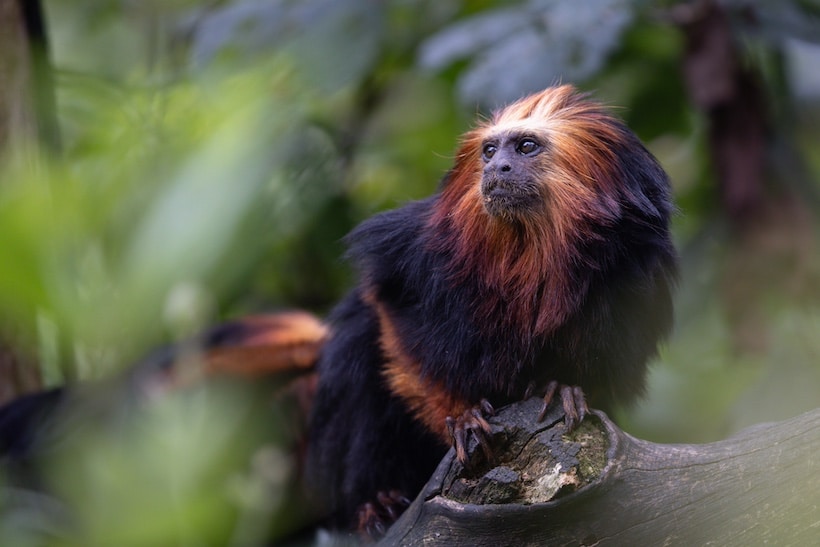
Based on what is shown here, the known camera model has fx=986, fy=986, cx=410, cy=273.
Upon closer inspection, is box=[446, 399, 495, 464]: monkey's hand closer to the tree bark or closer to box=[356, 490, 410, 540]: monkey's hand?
the tree bark

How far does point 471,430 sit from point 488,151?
713 millimetres

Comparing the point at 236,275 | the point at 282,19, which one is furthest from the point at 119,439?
the point at 282,19

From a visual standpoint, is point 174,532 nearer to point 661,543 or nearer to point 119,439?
point 661,543

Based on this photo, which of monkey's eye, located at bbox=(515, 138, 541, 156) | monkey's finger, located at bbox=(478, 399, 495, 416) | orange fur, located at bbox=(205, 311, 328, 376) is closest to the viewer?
monkey's finger, located at bbox=(478, 399, 495, 416)

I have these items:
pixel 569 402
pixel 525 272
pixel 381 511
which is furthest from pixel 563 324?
pixel 381 511

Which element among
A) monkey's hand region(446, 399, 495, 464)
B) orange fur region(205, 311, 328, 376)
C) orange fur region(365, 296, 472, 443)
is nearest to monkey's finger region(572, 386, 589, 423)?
monkey's hand region(446, 399, 495, 464)

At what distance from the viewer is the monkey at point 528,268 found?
209 cm

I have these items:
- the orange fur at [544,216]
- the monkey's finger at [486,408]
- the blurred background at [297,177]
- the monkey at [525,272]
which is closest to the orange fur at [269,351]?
the blurred background at [297,177]

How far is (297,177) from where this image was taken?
12.0ft

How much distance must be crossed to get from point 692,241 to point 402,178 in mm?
1266

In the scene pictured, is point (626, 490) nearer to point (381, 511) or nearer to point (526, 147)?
point (526, 147)

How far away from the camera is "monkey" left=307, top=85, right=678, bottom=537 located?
2094 millimetres

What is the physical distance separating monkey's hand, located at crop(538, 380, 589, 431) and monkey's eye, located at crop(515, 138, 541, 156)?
1.74ft

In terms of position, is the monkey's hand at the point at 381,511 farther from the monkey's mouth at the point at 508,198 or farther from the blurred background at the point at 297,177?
the monkey's mouth at the point at 508,198
